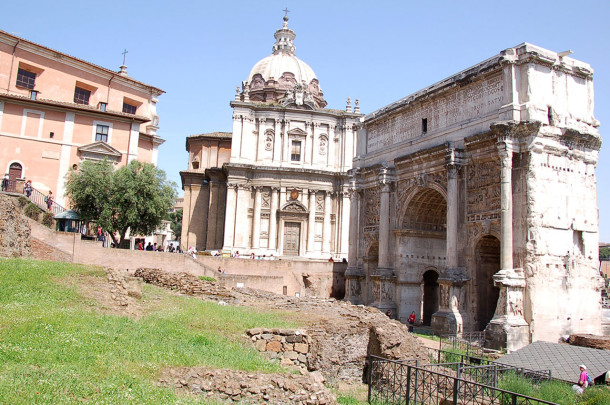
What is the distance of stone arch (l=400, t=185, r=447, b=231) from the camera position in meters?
29.5

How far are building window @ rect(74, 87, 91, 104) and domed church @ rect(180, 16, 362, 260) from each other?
1112cm

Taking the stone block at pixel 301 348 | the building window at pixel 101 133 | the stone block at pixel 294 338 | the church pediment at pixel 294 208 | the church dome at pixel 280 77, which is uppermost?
the church dome at pixel 280 77

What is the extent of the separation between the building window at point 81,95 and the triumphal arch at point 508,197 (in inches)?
982

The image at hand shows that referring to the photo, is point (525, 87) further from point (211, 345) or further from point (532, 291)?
point (211, 345)

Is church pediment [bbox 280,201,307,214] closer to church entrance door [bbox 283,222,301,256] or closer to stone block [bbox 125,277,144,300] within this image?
church entrance door [bbox 283,222,301,256]

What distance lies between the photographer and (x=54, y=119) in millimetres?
36312

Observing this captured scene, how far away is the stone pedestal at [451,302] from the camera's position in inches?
943

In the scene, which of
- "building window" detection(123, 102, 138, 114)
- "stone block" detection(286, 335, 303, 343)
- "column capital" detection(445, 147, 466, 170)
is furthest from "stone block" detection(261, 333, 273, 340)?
"building window" detection(123, 102, 138, 114)

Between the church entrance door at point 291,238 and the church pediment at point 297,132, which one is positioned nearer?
the church entrance door at point 291,238

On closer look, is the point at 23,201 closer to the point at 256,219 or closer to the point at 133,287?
the point at 133,287

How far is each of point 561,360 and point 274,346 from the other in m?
8.85

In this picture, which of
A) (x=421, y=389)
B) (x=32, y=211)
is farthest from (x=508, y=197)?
(x=32, y=211)

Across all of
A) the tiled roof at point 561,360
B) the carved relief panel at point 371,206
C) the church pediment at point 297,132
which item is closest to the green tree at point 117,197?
the carved relief panel at point 371,206

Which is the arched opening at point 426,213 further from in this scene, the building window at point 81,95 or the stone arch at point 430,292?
the building window at point 81,95
